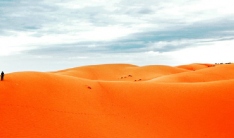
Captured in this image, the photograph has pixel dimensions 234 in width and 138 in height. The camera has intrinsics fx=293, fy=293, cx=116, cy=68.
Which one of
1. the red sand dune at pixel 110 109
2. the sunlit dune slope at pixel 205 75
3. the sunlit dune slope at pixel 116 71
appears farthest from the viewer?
the sunlit dune slope at pixel 116 71

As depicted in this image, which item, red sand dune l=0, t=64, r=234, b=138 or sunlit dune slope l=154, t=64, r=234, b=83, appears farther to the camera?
sunlit dune slope l=154, t=64, r=234, b=83

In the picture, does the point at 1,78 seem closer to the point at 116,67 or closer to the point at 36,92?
the point at 36,92

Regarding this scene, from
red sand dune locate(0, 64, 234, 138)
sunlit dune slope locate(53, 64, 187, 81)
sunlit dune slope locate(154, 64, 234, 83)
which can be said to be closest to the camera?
red sand dune locate(0, 64, 234, 138)

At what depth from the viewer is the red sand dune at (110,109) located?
966cm

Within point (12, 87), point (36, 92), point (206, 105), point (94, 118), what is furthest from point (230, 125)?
point (12, 87)

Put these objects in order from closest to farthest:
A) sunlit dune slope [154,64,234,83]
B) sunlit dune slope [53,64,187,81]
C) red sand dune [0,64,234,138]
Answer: red sand dune [0,64,234,138] < sunlit dune slope [154,64,234,83] < sunlit dune slope [53,64,187,81]

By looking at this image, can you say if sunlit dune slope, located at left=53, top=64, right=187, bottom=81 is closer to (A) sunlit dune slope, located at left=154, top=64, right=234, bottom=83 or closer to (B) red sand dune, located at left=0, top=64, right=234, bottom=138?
(A) sunlit dune slope, located at left=154, top=64, right=234, bottom=83

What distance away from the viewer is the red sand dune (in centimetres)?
966

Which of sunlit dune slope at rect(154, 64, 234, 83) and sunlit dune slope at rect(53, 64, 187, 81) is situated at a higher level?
sunlit dune slope at rect(53, 64, 187, 81)

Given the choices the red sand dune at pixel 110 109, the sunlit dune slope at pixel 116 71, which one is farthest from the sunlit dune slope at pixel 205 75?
the sunlit dune slope at pixel 116 71

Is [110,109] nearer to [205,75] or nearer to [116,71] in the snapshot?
[205,75]

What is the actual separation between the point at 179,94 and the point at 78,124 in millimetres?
5510

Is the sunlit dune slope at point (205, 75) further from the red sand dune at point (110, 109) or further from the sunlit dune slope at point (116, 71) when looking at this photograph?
the sunlit dune slope at point (116, 71)

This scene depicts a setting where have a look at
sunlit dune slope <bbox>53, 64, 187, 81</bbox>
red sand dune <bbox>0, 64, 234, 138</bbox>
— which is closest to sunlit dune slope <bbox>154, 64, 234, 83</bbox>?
red sand dune <bbox>0, 64, 234, 138</bbox>
